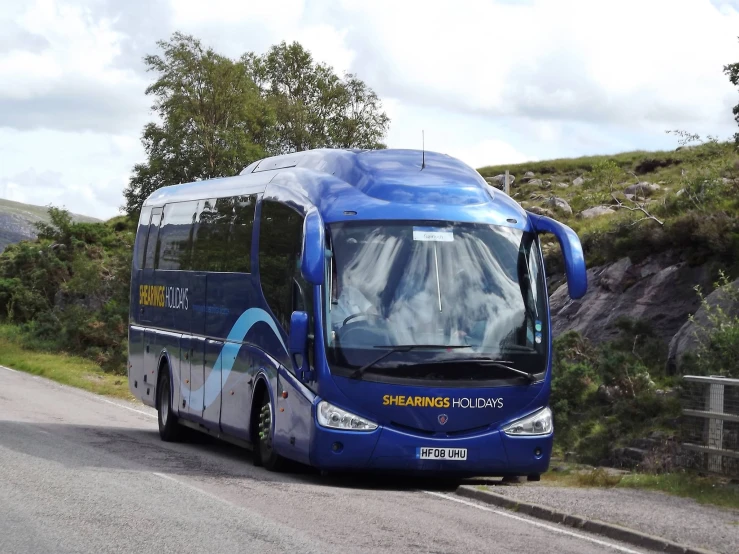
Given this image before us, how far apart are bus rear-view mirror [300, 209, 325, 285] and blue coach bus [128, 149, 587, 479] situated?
14 mm

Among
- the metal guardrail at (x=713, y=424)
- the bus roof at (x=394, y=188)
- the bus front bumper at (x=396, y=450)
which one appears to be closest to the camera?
the bus front bumper at (x=396, y=450)

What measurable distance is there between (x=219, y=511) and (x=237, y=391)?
211 inches

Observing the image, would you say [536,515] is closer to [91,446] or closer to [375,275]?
[375,275]

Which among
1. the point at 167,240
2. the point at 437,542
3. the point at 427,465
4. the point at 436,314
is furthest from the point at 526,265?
the point at 167,240

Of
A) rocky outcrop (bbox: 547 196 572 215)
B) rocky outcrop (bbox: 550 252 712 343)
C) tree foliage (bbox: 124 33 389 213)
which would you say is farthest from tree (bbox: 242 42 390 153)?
rocky outcrop (bbox: 550 252 712 343)

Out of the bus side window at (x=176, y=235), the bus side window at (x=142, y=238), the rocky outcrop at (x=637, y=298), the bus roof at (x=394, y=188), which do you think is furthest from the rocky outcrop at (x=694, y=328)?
the bus side window at (x=142, y=238)

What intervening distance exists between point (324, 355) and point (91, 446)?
5.47m

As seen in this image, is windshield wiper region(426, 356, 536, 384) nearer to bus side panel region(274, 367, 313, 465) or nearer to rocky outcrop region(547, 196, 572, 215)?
bus side panel region(274, 367, 313, 465)

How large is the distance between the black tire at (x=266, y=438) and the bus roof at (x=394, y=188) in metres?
2.47

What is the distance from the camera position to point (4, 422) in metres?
21.0

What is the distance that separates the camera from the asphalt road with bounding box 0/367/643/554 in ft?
31.1

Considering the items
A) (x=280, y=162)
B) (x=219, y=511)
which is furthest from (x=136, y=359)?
(x=219, y=511)

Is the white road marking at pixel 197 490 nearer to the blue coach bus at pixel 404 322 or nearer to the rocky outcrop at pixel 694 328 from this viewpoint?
the blue coach bus at pixel 404 322

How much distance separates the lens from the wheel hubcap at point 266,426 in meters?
14.9
